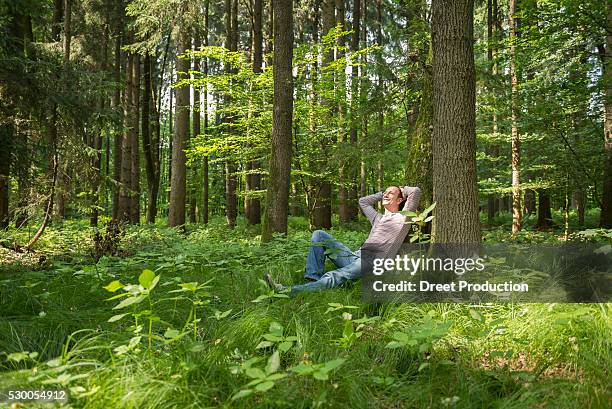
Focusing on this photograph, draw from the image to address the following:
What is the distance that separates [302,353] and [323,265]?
75.5 inches

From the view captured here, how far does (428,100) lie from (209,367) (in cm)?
435

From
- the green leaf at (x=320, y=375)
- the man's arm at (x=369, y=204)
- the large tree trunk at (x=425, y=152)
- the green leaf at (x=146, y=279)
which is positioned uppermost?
the large tree trunk at (x=425, y=152)

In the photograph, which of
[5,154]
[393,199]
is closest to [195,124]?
[5,154]

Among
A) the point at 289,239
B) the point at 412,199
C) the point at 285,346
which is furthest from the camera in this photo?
Result: the point at 289,239

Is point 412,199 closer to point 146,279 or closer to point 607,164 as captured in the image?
point 146,279

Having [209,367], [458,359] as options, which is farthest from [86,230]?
[458,359]

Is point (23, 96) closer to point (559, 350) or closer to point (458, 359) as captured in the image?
point (458, 359)

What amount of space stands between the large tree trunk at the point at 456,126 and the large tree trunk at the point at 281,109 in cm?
401

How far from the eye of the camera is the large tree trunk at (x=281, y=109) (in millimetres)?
7258

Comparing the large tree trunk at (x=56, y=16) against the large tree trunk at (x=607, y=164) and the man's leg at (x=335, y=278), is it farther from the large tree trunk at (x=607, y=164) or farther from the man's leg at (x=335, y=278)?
the large tree trunk at (x=607, y=164)

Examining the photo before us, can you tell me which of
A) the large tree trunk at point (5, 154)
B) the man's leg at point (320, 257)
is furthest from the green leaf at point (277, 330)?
the large tree trunk at point (5, 154)

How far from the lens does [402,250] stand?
455 cm

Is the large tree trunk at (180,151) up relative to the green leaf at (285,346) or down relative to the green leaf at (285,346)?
up

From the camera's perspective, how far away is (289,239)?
22.8 feet
